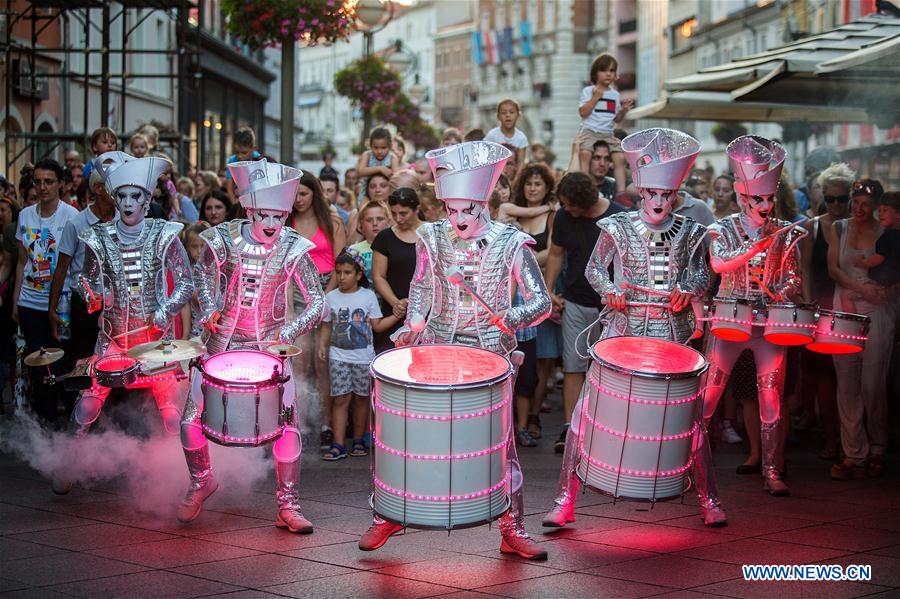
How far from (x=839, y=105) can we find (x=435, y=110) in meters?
95.8

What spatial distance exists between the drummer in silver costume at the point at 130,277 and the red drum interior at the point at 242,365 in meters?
0.88

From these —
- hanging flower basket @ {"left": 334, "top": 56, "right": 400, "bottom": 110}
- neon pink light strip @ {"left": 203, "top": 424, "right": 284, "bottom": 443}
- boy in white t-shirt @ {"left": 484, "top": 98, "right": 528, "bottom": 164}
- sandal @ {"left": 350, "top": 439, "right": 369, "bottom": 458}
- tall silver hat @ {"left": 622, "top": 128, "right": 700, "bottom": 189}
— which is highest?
hanging flower basket @ {"left": 334, "top": 56, "right": 400, "bottom": 110}

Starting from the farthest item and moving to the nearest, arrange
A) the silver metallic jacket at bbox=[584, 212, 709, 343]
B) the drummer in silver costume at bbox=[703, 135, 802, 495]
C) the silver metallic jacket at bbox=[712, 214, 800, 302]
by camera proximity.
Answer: the silver metallic jacket at bbox=[712, 214, 800, 302]
the drummer in silver costume at bbox=[703, 135, 802, 495]
the silver metallic jacket at bbox=[584, 212, 709, 343]

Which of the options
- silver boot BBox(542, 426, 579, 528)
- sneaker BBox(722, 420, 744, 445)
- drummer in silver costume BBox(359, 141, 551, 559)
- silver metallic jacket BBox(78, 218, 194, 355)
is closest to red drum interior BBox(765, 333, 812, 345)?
silver boot BBox(542, 426, 579, 528)

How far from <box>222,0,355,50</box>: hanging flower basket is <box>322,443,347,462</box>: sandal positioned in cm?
643

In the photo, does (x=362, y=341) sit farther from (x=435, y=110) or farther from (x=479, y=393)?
(x=435, y=110)

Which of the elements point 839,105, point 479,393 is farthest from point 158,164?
point 839,105

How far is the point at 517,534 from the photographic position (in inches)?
263

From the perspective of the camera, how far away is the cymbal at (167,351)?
22.6 feet

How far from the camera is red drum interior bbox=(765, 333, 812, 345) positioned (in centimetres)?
778

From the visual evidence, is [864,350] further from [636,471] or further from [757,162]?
[636,471]

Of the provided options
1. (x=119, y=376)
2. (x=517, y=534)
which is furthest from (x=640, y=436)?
(x=119, y=376)

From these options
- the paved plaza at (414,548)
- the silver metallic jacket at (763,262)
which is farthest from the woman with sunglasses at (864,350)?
the silver metallic jacket at (763,262)

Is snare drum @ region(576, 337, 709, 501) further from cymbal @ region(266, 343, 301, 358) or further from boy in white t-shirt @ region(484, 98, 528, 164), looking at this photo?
boy in white t-shirt @ region(484, 98, 528, 164)
